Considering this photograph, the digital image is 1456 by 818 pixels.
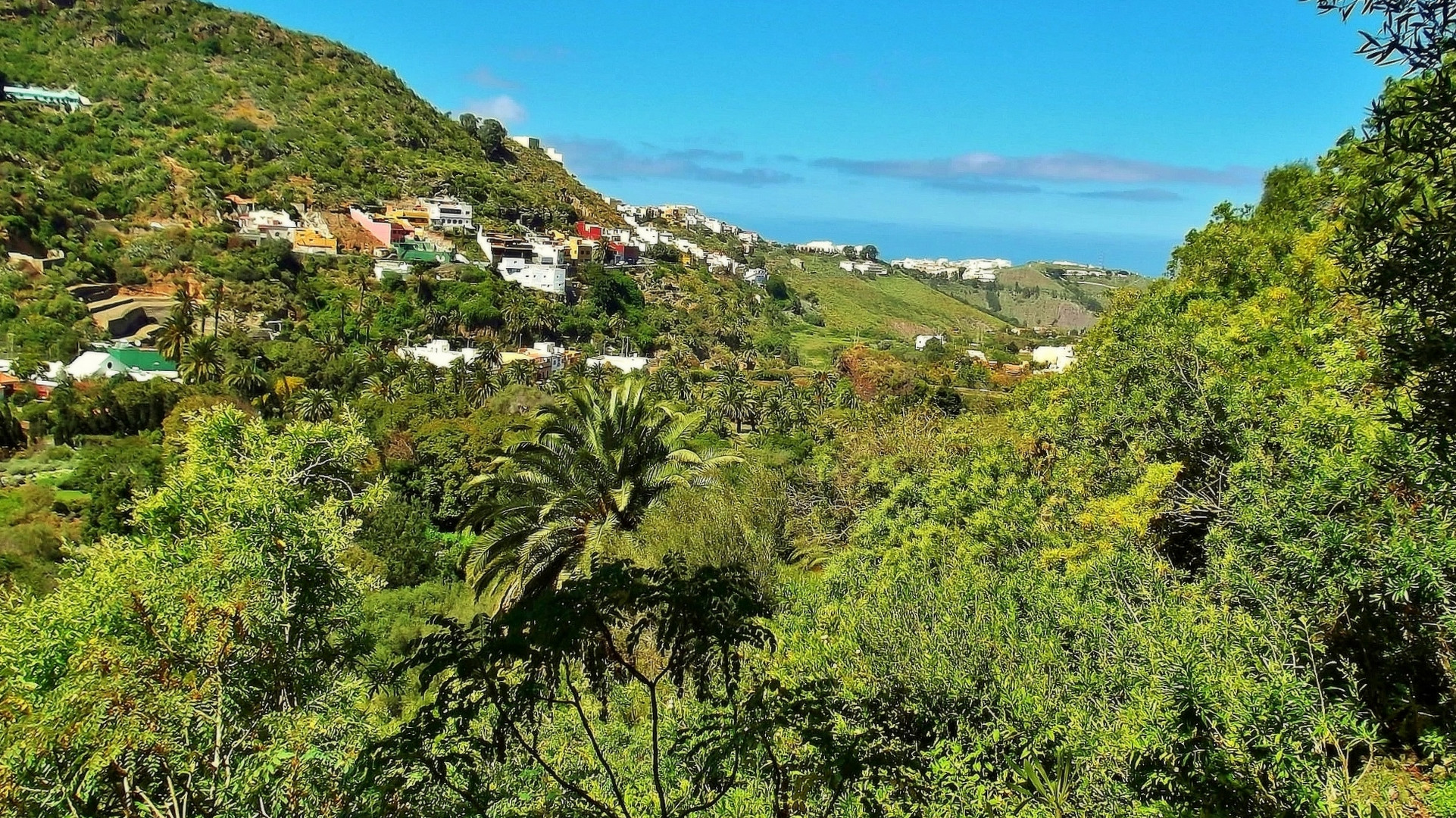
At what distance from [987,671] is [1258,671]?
77.0 inches

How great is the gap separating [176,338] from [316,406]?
1598 cm

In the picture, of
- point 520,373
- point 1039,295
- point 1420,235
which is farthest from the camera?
point 1039,295

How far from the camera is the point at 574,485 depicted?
12367 millimetres

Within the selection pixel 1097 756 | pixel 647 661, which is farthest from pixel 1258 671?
pixel 647 661

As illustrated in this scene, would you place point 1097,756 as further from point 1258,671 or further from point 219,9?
point 219,9

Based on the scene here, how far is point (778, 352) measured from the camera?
248 feet

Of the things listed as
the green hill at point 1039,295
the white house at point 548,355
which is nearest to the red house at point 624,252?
the white house at point 548,355

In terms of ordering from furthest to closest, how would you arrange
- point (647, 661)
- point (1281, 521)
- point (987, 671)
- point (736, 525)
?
point (736, 525) < point (647, 661) < point (987, 671) < point (1281, 521)

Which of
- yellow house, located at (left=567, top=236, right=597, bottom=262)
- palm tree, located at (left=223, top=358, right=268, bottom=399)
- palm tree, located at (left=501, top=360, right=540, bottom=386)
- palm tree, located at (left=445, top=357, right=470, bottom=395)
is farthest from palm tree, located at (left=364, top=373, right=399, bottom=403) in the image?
yellow house, located at (left=567, top=236, right=597, bottom=262)

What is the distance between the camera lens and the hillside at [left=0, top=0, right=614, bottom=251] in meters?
64.2

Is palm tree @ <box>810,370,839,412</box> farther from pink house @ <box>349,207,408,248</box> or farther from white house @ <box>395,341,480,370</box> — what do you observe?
pink house @ <box>349,207,408,248</box>

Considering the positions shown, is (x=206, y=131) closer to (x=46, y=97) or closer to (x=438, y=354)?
(x=46, y=97)

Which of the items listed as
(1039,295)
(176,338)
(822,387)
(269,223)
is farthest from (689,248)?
(1039,295)

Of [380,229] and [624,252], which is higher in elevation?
[624,252]
